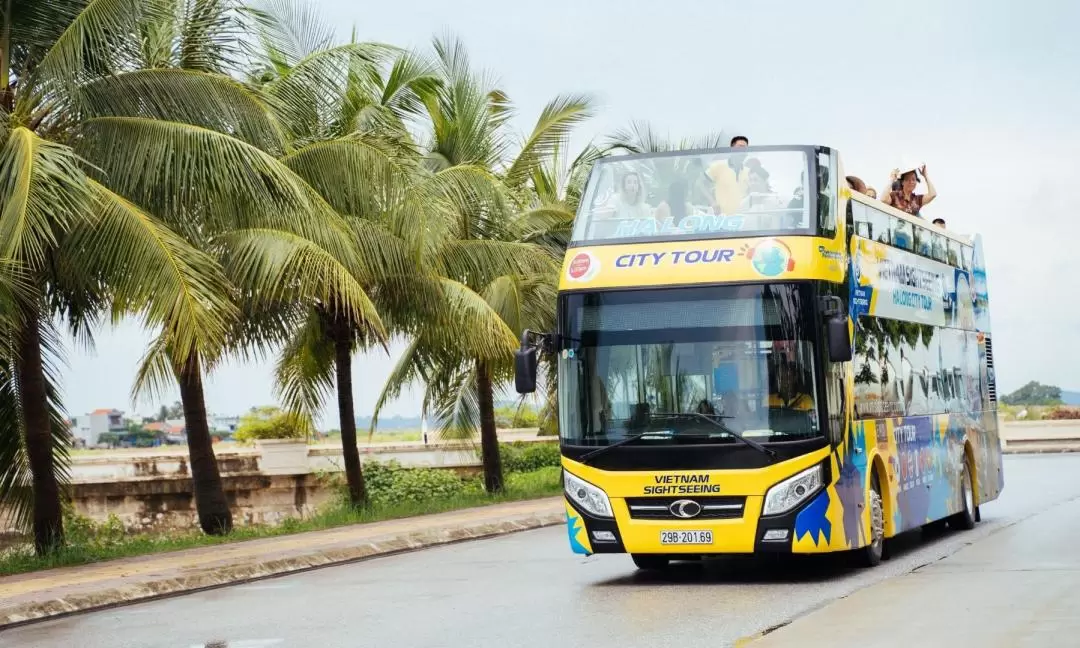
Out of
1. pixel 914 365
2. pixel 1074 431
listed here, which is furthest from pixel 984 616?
pixel 1074 431

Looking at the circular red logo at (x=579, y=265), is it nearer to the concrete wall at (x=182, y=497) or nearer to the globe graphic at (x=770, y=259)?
the globe graphic at (x=770, y=259)

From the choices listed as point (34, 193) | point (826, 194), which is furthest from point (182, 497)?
point (826, 194)

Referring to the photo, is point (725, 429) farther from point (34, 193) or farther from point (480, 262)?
point (480, 262)

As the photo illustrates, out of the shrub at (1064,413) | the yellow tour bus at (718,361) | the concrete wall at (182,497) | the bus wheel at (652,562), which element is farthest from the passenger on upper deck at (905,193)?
the shrub at (1064,413)

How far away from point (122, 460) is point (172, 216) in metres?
24.2

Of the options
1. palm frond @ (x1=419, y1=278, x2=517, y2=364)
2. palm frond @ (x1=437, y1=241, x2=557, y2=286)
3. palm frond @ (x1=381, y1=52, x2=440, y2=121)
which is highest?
palm frond @ (x1=381, y1=52, x2=440, y2=121)

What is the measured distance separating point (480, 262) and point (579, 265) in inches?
542

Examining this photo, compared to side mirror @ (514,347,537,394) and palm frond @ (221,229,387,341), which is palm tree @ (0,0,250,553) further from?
side mirror @ (514,347,537,394)

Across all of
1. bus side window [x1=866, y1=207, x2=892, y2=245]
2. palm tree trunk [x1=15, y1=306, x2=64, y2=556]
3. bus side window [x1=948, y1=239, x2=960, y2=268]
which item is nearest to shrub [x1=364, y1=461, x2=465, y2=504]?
palm tree trunk [x1=15, y1=306, x2=64, y2=556]

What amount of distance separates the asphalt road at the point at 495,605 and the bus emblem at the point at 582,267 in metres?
2.70

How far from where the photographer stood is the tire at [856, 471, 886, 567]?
587 inches

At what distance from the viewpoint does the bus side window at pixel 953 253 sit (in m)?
19.3

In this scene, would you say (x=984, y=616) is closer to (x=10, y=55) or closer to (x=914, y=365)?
(x=914, y=365)

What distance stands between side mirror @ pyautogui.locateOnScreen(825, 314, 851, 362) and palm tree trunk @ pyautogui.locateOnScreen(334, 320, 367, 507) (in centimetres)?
1414
